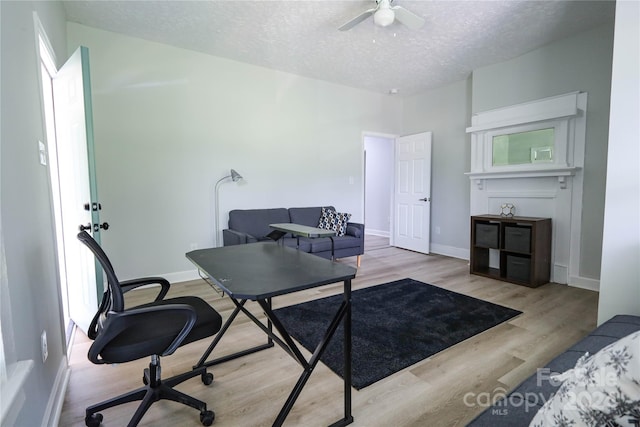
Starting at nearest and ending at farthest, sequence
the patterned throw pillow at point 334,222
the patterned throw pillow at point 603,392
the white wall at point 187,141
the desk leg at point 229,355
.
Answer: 1. the patterned throw pillow at point 603,392
2. the desk leg at point 229,355
3. the white wall at point 187,141
4. the patterned throw pillow at point 334,222

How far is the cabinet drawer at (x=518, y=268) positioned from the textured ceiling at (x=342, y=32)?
2.60 meters

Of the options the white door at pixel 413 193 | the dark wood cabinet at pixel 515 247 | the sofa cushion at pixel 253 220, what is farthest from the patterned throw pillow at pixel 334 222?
the dark wood cabinet at pixel 515 247

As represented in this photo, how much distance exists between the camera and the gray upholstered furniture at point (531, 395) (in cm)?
104

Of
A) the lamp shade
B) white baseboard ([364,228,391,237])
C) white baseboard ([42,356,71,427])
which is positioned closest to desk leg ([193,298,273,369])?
white baseboard ([42,356,71,427])

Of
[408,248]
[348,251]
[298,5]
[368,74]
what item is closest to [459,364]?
[348,251]

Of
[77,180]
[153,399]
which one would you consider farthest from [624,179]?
[77,180]

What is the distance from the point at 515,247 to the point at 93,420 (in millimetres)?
4192

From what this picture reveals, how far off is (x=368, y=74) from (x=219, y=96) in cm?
225

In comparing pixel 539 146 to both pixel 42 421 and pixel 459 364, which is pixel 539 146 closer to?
pixel 459 364

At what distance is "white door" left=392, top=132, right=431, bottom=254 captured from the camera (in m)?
5.34

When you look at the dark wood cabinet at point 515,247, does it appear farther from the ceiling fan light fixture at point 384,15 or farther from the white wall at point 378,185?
the white wall at point 378,185

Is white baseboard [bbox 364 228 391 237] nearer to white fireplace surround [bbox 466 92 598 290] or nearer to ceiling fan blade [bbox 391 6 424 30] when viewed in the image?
white fireplace surround [bbox 466 92 598 290]

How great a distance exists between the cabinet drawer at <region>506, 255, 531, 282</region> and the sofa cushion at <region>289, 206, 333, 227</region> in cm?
269

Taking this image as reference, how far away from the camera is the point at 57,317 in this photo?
1.92 metres
